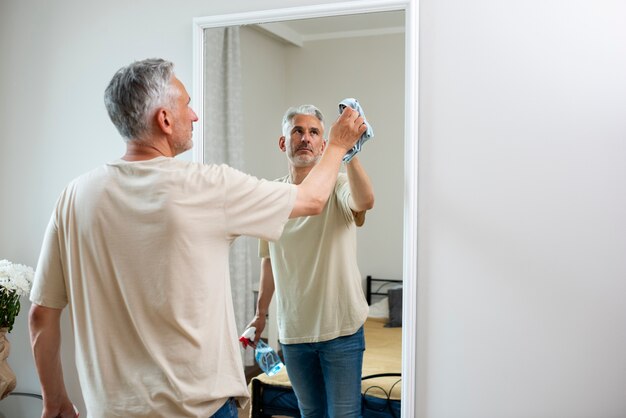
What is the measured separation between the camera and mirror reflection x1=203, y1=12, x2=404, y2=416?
5.96 ft

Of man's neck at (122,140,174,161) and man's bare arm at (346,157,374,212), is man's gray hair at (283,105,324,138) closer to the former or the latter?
man's bare arm at (346,157,374,212)

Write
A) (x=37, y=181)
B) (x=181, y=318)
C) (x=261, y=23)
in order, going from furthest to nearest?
(x=37, y=181) → (x=261, y=23) → (x=181, y=318)

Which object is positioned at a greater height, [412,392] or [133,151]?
[133,151]

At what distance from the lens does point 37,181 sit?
2.36 m

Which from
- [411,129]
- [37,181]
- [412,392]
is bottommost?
[412,392]

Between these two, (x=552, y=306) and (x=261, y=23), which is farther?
(x=261, y=23)

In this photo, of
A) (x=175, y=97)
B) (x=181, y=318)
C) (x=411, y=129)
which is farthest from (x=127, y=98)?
(x=411, y=129)

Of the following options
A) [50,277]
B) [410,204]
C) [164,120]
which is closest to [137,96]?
[164,120]

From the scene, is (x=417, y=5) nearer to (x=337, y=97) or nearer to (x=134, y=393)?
(x=337, y=97)

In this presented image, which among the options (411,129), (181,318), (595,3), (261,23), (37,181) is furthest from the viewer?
(37,181)

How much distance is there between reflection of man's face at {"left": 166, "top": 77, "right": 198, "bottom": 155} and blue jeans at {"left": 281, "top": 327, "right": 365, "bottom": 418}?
28.0 inches

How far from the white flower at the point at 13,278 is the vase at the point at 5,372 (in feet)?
0.56

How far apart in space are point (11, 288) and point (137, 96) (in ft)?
3.59

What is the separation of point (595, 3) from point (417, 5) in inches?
18.0
